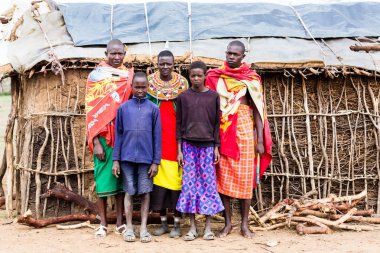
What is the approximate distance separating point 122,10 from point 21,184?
2518mm

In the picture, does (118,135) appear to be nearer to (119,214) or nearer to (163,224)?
(119,214)

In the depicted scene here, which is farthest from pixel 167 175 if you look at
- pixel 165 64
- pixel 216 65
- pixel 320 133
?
pixel 320 133

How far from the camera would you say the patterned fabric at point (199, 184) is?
4.94 metres

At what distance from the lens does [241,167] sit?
5.07m

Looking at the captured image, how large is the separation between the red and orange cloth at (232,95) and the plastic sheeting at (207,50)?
0.84 metres

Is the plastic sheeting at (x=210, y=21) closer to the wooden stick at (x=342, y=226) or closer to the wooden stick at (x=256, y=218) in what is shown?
the wooden stick at (x=256, y=218)

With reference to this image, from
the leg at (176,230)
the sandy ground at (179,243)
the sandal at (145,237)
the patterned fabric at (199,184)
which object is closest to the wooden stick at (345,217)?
the sandy ground at (179,243)

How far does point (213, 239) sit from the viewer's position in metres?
4.99

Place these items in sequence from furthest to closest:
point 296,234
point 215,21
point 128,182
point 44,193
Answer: point 215,21, point 44,193, point 296,234, point 128,182

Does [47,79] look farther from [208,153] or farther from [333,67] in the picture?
[333,67]

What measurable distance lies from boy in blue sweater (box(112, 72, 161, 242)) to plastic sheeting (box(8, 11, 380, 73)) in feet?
3.94

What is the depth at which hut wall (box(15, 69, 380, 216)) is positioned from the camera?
595 cm

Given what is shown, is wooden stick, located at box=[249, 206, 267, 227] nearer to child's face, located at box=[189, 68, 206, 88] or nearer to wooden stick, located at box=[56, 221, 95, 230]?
child's face, located at box=[189, 68, 206, 88]

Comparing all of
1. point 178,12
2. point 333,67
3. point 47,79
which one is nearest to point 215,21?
point 178,12
